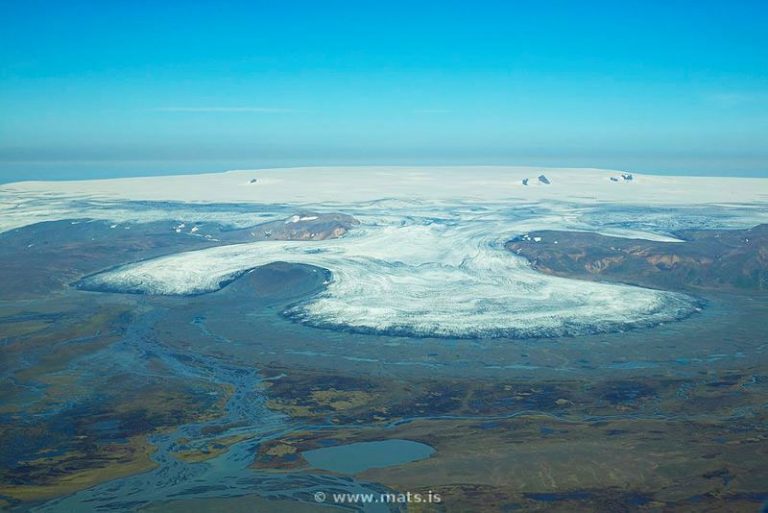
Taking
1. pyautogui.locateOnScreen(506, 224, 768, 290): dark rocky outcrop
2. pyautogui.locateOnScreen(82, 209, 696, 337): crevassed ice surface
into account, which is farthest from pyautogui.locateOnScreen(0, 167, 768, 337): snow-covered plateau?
pyautogui.locateOnScreen(506, 224, 768, 290): dark rocky outcrop

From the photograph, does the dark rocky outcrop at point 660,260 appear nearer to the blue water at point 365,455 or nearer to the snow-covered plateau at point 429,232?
the snow-covered plateau at point 429,232

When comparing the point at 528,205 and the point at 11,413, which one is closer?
the point at 11,413

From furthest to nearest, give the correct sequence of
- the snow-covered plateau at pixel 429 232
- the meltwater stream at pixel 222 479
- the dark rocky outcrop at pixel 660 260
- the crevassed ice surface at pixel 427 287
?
the dark rocky outcrop at pixel 660 260
the snow-covered plateau at pixel 429 232
the crevassed ice surface at pixel 427 287
the meltwater stream at pixel 222 479

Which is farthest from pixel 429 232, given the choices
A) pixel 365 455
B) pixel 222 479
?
pixel 222 479

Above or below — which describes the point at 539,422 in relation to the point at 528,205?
below

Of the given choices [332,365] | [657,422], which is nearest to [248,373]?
[332,365]

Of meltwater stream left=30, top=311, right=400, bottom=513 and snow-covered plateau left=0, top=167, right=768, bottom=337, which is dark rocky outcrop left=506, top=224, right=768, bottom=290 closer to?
snow-covered plateau left=0, top=167, right=768, bottom=337

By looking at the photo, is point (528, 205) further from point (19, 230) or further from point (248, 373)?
point (248, 373)

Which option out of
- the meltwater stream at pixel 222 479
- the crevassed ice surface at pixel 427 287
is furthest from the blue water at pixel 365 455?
the crevassed ice surface at pixel 427 287
